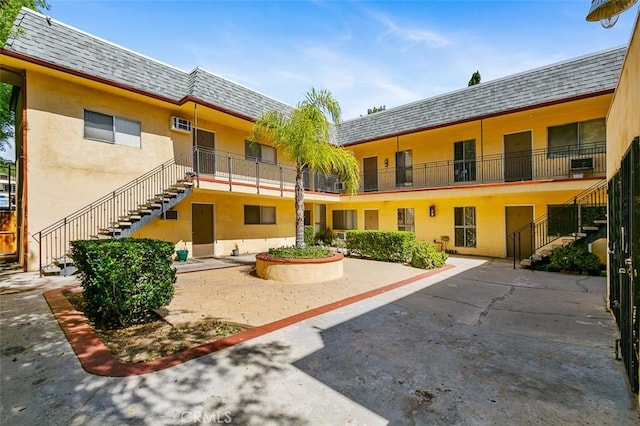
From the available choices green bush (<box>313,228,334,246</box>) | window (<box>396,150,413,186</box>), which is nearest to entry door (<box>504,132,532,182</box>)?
window (<box>396,150,413,186</box>)

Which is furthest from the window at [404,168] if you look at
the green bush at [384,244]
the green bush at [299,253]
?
the green bush at [299,253]

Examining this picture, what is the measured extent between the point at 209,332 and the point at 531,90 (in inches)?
616

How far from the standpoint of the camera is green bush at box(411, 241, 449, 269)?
10906 mm

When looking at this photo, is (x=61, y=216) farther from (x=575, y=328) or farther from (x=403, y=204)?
(x=403, y=204)

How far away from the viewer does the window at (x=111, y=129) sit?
1043cm

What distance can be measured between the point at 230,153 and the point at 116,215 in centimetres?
526

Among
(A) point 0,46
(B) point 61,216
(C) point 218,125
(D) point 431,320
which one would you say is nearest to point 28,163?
(B) point 61,216

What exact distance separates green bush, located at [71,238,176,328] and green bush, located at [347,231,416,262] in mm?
9074

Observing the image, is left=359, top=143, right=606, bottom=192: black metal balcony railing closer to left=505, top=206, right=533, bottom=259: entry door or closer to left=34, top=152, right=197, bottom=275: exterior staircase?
left=505, top=206, right=533, bottom=259: entry door

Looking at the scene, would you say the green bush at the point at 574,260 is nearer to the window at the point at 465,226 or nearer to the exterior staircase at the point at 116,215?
the window at the point at 465,226

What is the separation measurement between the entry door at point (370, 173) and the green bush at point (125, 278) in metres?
14.8

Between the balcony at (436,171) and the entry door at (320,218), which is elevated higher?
the balcony at (436,171)

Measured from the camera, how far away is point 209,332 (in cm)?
478

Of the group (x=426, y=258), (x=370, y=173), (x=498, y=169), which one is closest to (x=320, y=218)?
(x=370, y=173)
